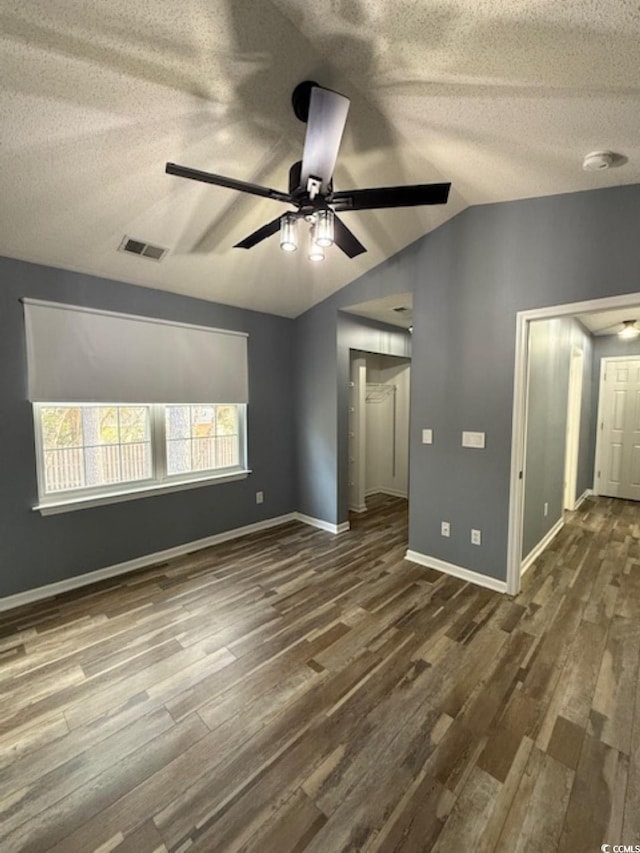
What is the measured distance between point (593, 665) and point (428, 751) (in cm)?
123

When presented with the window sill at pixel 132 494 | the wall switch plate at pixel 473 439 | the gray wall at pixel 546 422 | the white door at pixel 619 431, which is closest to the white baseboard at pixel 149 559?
the window sill at pixel 132 494

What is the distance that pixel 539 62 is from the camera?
1.45m

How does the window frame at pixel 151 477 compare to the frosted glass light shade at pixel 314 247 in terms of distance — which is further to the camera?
the window frame at pixel 151 477

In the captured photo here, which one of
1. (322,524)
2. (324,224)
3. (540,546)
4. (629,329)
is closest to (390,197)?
(324,224)

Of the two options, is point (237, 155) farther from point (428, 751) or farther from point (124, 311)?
point (428, 751)

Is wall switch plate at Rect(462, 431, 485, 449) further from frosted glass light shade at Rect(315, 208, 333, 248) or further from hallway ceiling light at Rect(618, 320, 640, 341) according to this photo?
hallway ceiling light at Rect(618, 320, 640, 341)

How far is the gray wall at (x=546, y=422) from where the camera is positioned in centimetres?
316

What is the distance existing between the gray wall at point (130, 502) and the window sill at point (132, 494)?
5cm

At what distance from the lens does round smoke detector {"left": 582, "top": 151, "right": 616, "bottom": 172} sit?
1.96 m

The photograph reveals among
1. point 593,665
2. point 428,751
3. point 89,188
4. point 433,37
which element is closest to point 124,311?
point 89,188

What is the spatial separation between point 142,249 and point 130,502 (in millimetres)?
2131

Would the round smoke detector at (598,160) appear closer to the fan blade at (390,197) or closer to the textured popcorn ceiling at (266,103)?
the textured popcorn ceiling at (266,103)

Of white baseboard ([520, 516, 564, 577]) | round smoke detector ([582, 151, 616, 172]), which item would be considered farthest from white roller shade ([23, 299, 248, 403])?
white baseboard ([520, 516, 564, 577])

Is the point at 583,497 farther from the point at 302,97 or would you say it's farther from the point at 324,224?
the point at 302,97
